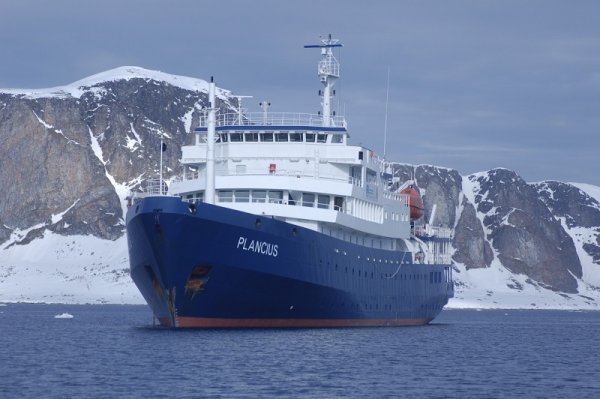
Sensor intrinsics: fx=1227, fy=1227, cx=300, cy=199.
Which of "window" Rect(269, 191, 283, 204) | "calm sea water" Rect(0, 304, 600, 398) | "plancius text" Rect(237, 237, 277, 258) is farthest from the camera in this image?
"window" Rect(269, 191, 283, 204)

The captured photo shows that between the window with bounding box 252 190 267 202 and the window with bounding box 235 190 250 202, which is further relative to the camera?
the window with bounding box 235 190 250 202

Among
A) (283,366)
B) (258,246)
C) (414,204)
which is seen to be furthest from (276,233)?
(414,204)

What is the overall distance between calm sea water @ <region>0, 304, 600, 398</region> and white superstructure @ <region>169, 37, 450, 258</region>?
6.28m

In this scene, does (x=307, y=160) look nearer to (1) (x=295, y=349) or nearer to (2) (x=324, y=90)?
(2) (x=324, y=90)

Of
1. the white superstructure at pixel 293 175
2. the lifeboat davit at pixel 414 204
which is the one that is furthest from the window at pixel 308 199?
the lifeboat davit at pixel 414 204

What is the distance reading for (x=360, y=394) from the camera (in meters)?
37.7

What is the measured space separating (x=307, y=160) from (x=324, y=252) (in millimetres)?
7574

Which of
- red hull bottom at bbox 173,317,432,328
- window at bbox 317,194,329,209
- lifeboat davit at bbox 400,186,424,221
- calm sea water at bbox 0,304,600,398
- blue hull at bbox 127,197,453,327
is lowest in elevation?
calm sea water at bbox 0,304,600,398

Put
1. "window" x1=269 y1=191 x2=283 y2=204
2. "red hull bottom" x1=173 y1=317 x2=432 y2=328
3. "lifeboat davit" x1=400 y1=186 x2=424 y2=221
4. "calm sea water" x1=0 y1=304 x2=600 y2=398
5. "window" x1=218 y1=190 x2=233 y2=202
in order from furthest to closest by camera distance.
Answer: "lifeboat davit" x1=400 y1=186 x2=424 y2=221 < "window" x1=218 y1=190 x2=233 y2=202 < "window" x1=269 y1=191 x2=283 y2=204 < "red hull bottom" x1=173 y1=317 x2=432 y2=328 < "calm sea water" x1=0 y1=304 x2=600 y2=398

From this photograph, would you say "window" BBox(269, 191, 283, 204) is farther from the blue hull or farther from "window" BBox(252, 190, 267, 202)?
the blue hull

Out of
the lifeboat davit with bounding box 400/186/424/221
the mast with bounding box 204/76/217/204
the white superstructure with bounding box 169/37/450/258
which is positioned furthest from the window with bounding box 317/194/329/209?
the lifeboat davit with bounding box 400/186/424/221

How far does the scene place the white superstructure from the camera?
6044 cm

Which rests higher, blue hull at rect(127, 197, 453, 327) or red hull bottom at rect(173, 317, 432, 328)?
blue hull at rect(127, 197, 453, 327)

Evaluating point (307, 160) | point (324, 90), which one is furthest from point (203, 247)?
point (324, 90)
